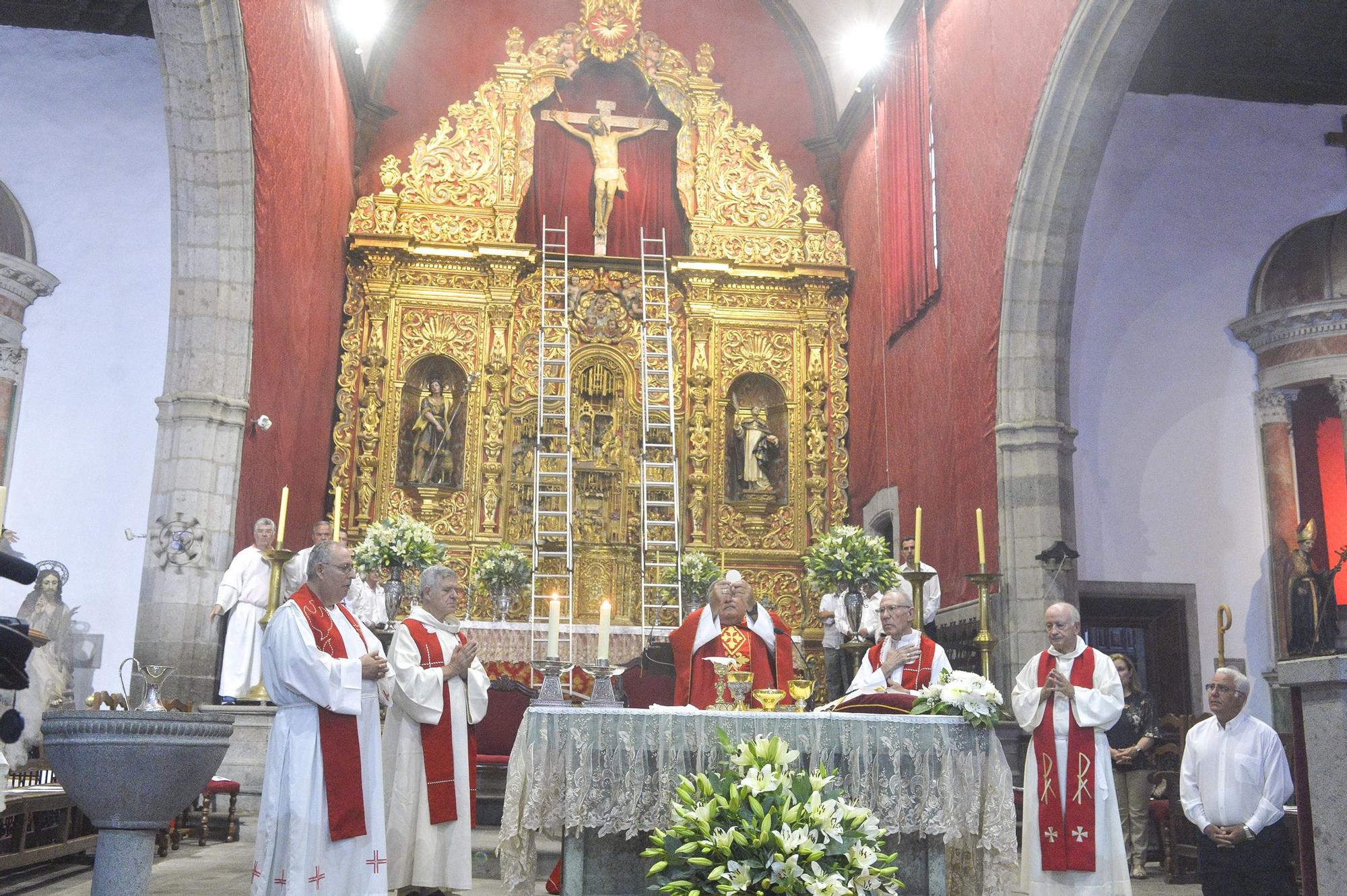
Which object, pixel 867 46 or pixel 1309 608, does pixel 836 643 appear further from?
pixel 867 46

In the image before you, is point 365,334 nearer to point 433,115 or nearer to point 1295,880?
point 433,115

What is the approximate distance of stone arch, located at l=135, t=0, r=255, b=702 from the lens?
8961mm

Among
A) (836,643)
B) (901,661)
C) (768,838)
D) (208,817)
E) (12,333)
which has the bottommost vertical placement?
(208,817)

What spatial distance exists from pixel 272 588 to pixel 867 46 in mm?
9339

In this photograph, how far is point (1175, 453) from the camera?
11531 millimetres

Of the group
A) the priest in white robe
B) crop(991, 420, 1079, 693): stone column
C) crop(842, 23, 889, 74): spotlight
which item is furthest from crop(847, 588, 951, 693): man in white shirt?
crop(842, 23, 889, 74): spotlight

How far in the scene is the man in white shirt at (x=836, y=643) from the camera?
9828mm

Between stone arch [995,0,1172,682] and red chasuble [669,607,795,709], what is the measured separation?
3.19m

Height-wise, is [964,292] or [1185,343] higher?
[964,292]

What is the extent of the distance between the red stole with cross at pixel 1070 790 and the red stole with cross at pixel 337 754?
10.7ft

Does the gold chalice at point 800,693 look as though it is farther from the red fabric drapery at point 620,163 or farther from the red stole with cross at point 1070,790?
the red fabric drapery at point 620,163

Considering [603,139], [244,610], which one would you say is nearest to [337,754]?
[244,610]

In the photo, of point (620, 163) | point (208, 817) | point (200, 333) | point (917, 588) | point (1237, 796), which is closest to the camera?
point (1237, 796)

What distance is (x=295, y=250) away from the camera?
38.4 feet
